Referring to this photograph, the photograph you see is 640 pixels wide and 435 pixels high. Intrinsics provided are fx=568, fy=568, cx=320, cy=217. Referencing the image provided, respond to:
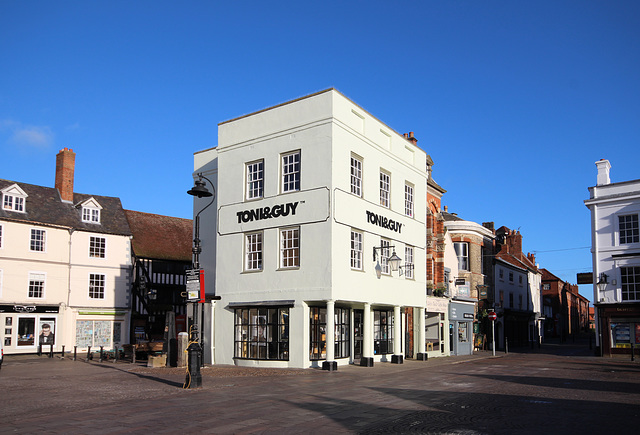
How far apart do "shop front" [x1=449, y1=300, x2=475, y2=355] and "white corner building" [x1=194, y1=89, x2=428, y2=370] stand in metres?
7.36

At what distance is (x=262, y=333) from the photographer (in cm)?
2475

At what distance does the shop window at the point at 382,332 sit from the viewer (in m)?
28.1

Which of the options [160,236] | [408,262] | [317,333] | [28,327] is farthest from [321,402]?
[160,236]

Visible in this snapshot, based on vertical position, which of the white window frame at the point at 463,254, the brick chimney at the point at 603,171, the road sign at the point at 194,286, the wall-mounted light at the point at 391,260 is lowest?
the road sign at the point at 194,286

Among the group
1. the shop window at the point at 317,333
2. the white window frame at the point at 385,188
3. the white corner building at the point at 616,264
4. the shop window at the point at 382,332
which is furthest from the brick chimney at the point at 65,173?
the white corner building at the point at 616,264

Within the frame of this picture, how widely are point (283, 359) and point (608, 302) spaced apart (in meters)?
23.5

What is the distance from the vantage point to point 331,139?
23.4 m

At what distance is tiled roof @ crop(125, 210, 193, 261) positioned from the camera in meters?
42.5

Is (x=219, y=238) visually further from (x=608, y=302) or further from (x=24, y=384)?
(x=608, y=302)

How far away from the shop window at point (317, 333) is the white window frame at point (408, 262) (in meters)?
6.42

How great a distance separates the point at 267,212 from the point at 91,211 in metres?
20.9

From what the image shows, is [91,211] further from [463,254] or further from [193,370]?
[193,370]

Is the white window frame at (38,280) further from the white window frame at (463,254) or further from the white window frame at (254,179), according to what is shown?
the white window frame at (463,254)

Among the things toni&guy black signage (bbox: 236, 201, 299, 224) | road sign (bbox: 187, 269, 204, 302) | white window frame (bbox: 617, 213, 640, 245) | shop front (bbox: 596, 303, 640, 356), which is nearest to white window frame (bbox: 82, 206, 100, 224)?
toni&guy black signage (bbox: 236, 201, 299, 224)
